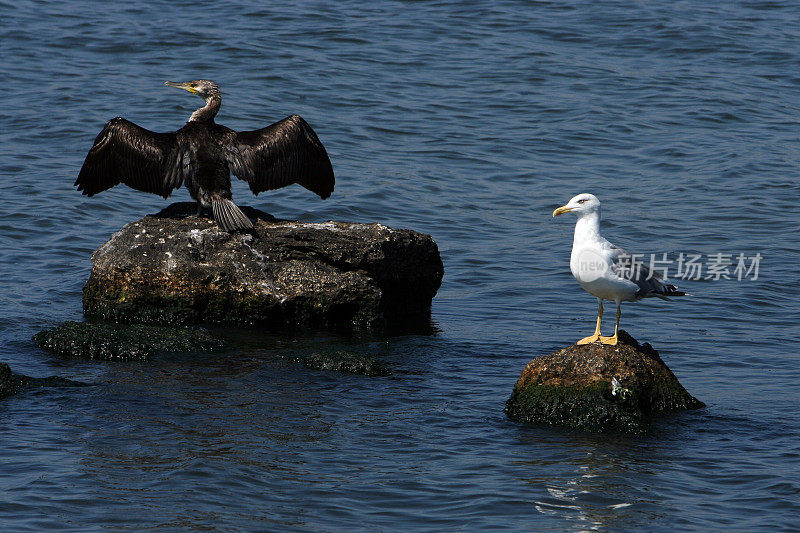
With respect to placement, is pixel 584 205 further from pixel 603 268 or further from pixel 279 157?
pixel 279 157

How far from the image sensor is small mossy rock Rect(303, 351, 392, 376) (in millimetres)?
8672

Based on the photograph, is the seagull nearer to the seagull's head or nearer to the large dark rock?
the seagull's head

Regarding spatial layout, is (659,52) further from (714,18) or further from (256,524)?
(256,524)

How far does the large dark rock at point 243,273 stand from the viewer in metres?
9.51

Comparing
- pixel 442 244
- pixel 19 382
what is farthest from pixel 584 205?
pixel 442 244

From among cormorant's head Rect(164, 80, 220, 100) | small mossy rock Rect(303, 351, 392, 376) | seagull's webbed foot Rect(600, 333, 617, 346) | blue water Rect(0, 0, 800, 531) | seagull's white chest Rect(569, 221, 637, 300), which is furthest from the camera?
cormorant's head Rect(164, 80, 220, 100)

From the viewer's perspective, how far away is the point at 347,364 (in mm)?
8695

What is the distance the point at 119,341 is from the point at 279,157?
2669 mm

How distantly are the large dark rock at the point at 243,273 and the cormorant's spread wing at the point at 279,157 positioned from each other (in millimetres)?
729

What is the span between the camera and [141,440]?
715 cm

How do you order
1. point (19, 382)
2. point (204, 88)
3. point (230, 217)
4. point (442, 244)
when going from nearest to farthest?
point (19, 382)
point (230, 217)
point (204, 88)
point (442, 244)

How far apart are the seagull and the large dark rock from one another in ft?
8.61

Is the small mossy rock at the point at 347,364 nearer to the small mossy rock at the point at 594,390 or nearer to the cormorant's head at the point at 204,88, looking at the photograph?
the small mossy rock at the point at 594,390

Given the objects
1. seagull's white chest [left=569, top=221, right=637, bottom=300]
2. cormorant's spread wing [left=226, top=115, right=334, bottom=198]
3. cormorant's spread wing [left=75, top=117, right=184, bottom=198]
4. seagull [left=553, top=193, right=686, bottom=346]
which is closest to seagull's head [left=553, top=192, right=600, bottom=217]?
seagull [left=553, top=193, right=686, bottom=346]
